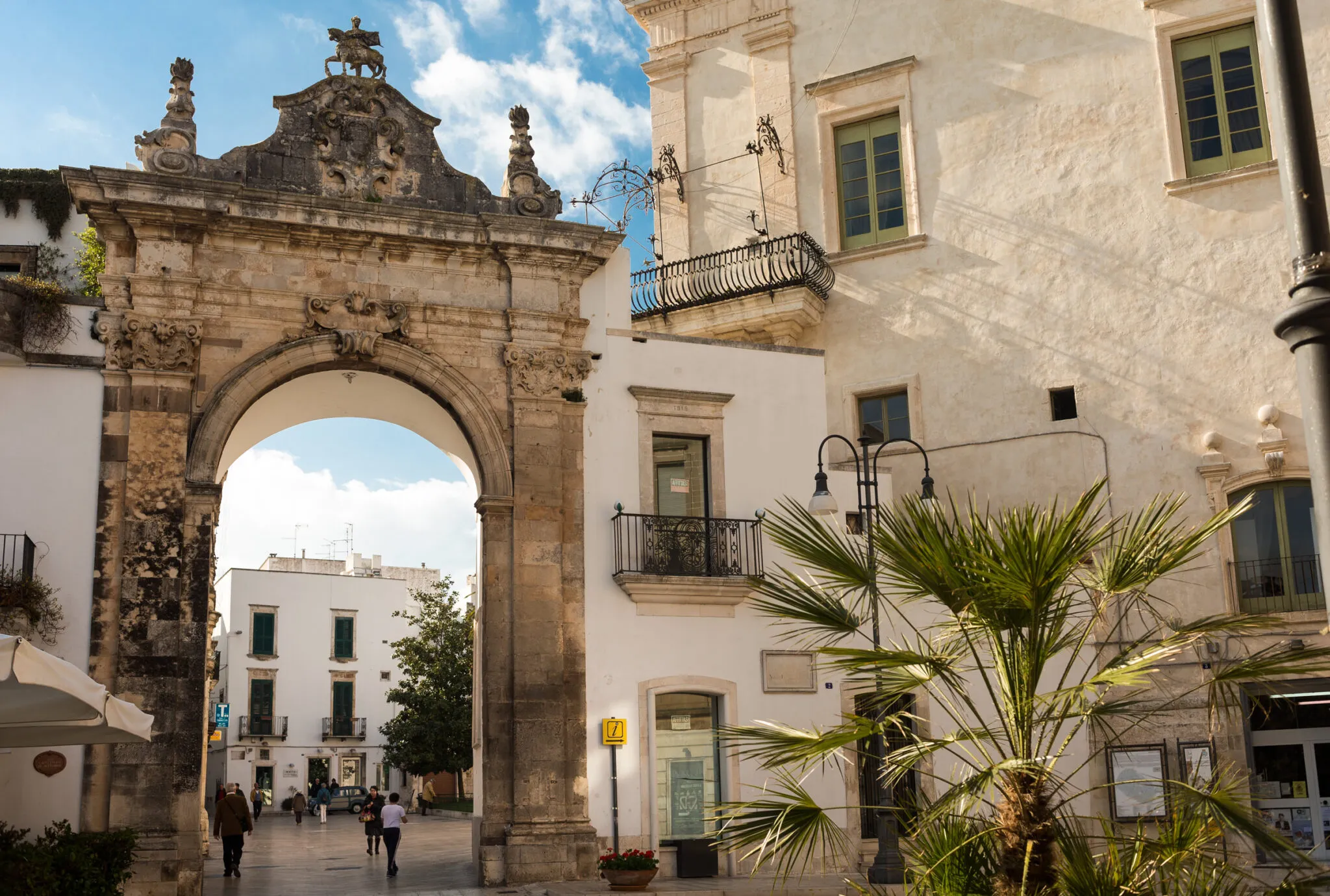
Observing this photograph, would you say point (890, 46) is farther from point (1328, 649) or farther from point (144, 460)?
point (1328, 649)

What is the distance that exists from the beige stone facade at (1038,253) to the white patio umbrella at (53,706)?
41.4 feet

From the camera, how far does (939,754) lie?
1814 cm

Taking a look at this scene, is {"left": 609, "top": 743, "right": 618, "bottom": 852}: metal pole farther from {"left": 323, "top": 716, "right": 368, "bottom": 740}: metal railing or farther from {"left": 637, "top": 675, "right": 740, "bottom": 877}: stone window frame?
{"left": 323, "top": 716, "right": 368, "bottom": 740}: metal railing

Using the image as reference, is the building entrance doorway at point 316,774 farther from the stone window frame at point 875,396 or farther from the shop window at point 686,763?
the shop window at point 686,763

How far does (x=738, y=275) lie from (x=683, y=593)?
6.67 meters

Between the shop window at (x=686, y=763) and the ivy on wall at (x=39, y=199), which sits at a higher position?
the ivy on wall at (x=39, y=199)

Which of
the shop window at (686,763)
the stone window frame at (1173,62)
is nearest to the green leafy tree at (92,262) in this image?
the shop window at (686,763)

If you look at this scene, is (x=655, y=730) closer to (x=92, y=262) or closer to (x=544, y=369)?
(x=544, y=369)

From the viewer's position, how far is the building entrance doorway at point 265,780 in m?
45.1

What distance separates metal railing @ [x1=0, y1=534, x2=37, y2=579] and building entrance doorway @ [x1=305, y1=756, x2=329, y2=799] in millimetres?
31970

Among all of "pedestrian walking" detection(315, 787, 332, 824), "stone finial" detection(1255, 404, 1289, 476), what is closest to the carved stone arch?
"stone finial" detection(1255, 404, 1289, 476)

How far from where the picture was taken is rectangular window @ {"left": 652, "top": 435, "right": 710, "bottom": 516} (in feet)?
60.3

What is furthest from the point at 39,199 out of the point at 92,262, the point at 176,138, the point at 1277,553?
the point at 1277,553

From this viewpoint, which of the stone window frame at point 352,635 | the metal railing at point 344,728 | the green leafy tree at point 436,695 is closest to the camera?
the green leafy tree at point 436,695
